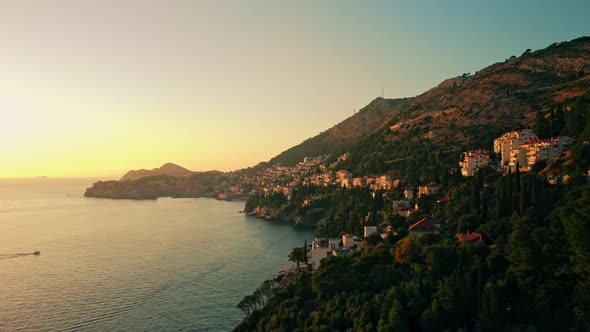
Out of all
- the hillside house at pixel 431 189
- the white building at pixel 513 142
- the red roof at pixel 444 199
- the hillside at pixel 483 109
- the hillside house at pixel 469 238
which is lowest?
the hillside house at pixel 469 238

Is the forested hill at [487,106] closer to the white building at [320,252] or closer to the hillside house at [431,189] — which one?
the hillside house at [431,189]

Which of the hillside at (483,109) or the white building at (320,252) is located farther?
the hillside at (483,109)

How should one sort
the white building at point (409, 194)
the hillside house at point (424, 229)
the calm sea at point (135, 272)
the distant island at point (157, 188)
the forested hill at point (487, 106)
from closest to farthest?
the calm sea at point (135, 272) → the hillside house at point (424, 229) → the white building at point (409, 194) → the forested hill at point (487, 106) → the distant island at point (157, 188)

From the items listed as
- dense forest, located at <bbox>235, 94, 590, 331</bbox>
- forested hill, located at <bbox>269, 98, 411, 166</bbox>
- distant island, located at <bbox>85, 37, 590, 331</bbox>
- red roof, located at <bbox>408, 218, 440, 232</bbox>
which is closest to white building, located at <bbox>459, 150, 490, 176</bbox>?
distant island, located at <bbox>85, 37, 590, 331</bbox>

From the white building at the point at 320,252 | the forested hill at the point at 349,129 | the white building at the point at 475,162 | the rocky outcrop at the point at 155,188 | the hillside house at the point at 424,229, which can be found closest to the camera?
the hillside house at the point at 424,229

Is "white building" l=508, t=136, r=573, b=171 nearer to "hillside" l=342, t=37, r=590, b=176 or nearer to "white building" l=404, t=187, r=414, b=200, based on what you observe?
"white building" l=404, t=187, r=414, b=200

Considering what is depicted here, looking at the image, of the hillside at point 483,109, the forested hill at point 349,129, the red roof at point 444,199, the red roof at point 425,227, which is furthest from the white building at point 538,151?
the forested hill at point 349,129
